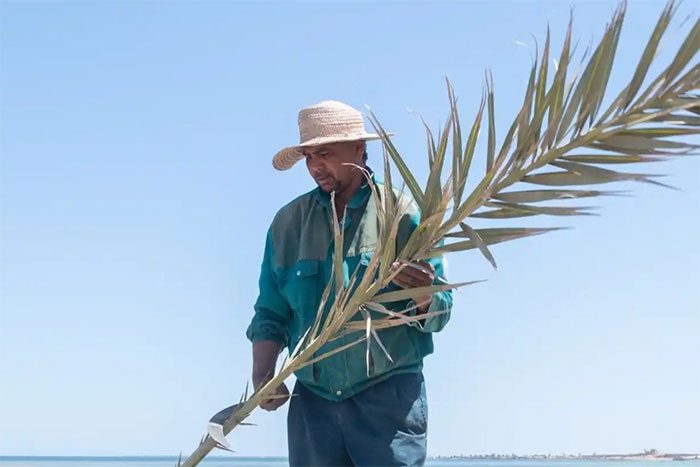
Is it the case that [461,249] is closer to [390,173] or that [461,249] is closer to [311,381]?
[390,173]

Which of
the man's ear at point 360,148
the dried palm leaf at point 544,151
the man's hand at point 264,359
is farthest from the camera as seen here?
the man's hand at point 264,359

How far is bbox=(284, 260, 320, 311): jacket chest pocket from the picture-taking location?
2.97 m

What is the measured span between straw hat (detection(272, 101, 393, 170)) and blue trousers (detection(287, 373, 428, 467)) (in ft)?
2.19

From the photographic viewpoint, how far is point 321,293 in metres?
2.95

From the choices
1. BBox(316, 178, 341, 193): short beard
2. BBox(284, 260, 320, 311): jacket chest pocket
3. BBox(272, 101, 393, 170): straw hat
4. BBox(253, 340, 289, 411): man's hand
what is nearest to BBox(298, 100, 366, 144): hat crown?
BBox(272, 101, 393, 170): straw hat

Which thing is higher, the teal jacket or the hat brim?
the hat brim

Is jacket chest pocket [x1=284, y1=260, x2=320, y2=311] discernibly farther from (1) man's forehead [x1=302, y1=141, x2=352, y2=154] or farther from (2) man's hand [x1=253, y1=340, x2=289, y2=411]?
(1) man's forehead [x1=302, y1=141, x2=352, y2=154]

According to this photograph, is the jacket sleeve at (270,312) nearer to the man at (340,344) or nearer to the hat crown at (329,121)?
the man at (340,344)

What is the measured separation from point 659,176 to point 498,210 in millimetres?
315

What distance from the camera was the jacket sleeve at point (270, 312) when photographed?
10.1 ft

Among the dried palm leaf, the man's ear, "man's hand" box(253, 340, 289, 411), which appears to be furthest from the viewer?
"man's hand" box(253, 340, 289, 411)

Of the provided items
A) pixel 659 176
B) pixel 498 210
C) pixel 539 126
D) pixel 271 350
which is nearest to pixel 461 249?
pixel 498 210

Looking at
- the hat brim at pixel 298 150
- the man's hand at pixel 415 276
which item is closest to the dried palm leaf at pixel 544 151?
the man's hand at pixel 415 276

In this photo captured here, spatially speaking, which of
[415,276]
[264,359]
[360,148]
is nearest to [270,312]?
[264,359]
